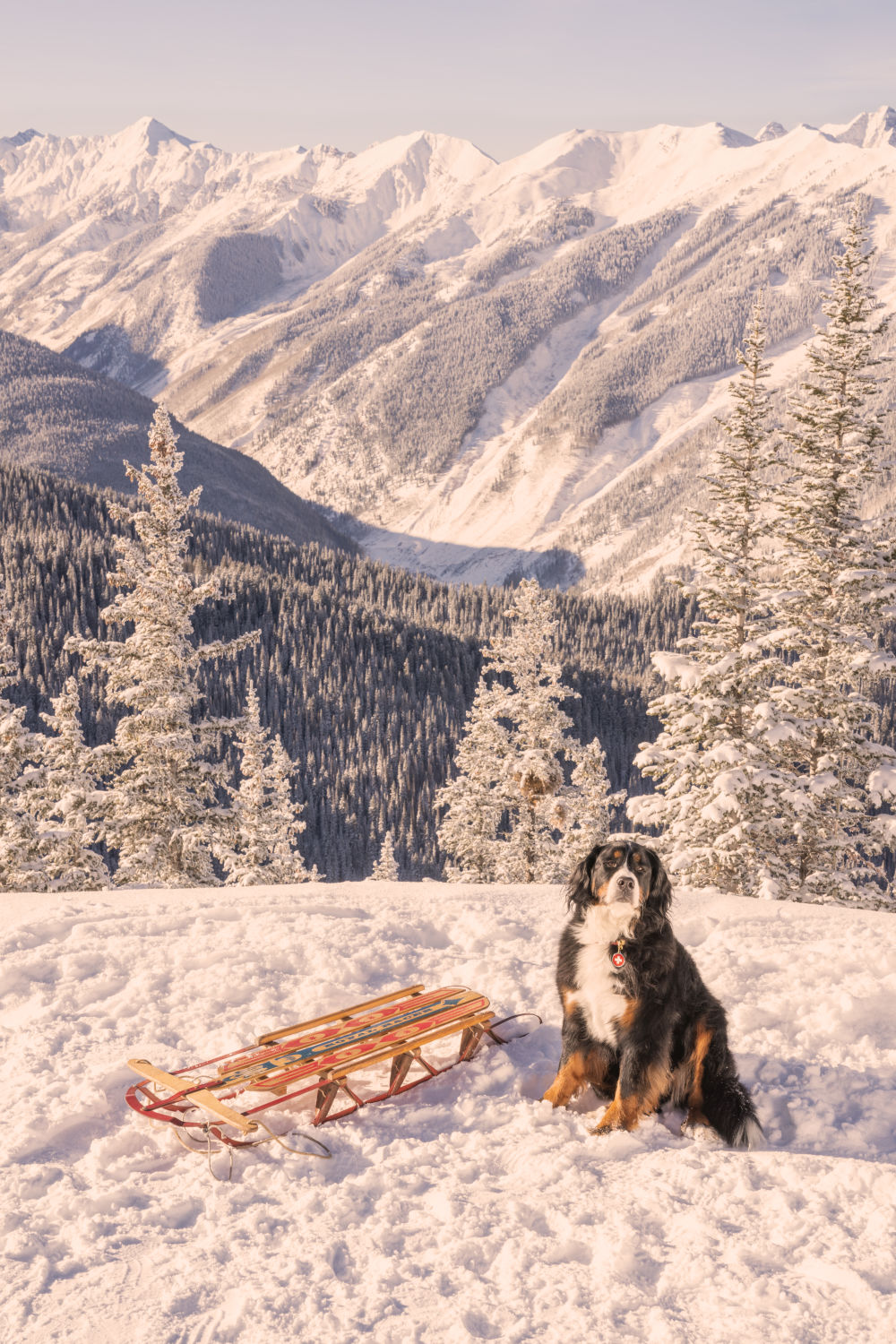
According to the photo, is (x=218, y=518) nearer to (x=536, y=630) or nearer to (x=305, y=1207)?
(x=536, y=630)

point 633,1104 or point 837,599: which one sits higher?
point 837,599

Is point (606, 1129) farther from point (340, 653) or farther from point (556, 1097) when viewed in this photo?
point (340, 653)

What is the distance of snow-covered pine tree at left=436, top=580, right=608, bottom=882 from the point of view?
2875 centimetres

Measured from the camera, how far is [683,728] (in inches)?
713

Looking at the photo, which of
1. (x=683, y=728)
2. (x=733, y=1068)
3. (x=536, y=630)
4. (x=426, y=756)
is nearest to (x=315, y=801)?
(x=426, y=756)

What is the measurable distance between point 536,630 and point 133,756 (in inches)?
544

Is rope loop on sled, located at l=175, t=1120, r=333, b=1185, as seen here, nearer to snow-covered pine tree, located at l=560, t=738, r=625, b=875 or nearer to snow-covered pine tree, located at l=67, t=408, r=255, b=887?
Answer: snow-covered pine tree, located at l=67, t=408, r=255, b=887

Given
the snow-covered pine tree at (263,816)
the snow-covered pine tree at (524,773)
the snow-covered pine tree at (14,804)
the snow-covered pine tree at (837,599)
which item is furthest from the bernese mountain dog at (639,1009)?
the snow-covered pine tree at (263,816)

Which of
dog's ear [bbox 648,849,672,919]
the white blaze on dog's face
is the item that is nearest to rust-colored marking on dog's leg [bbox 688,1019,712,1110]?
dog's ear [bbox 648,849,672,919]

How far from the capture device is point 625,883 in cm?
589

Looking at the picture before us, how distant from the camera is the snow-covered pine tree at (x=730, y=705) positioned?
16.9 meters

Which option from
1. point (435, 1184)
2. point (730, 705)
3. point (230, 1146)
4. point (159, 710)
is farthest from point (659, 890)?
point (159, 710)

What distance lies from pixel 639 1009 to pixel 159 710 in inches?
657

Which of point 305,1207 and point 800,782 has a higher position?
point 800,782
